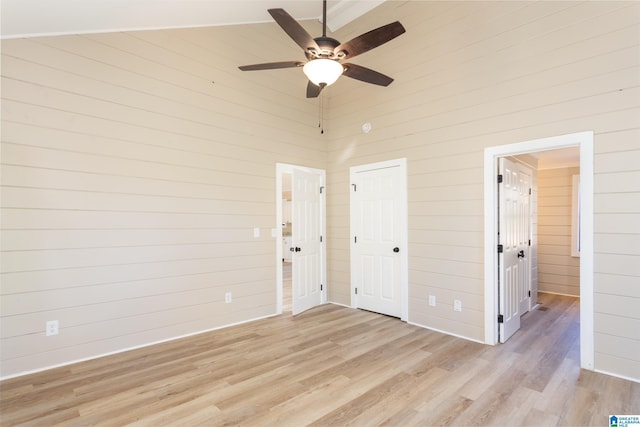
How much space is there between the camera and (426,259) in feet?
13.3

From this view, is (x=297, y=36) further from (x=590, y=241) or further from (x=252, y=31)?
(x=590, y=241)

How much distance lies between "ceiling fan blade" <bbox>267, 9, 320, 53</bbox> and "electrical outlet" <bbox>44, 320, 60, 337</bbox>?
3271 millimetres

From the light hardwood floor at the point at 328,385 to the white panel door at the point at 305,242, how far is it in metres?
1.03

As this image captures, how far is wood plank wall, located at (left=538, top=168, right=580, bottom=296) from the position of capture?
5887 mm

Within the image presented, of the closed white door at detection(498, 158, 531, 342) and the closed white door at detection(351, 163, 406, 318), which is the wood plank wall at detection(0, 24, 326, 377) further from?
the closed white door at detection(498, 158, 531, 342)

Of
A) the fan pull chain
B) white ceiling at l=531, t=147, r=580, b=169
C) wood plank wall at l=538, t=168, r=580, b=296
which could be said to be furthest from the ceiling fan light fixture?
wood plank wall at l=538, t=168, r=580, b=296

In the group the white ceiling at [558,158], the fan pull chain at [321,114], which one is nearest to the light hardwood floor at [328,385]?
the white ceiling at [558,158]

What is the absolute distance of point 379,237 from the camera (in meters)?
4.65

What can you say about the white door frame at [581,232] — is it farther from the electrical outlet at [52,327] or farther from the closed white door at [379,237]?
the electrical outlet at [52,327]

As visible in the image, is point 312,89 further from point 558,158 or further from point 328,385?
point 558,158

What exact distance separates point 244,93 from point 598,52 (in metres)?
3.80

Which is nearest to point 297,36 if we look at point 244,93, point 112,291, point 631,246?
point 244,93

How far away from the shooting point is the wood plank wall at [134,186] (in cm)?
281

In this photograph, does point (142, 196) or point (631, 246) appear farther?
point (142, 196)
